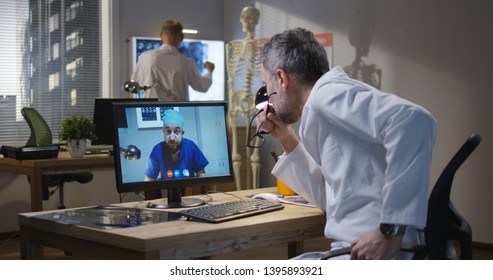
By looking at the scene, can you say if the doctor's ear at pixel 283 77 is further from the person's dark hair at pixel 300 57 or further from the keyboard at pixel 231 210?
the keyboard at pixel 231 210

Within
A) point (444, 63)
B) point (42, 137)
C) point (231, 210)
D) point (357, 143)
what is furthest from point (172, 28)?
point (357, 143)

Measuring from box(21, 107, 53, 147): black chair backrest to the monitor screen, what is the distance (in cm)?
181

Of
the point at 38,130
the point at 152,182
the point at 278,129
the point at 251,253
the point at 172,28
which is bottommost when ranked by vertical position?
the point at 251,253

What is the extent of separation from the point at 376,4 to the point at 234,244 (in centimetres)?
456

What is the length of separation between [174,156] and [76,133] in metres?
2.35

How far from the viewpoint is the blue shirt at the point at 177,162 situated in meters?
3.00

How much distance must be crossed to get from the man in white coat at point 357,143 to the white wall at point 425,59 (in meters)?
3.61

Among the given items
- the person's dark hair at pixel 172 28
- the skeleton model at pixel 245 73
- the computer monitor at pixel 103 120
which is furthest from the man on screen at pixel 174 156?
the skeleton model at pixel 245 73

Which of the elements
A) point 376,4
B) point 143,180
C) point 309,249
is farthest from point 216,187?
point 143,180

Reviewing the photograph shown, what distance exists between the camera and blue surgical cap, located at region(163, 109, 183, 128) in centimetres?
305

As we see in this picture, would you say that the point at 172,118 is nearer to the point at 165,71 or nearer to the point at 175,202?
the point at 175,202

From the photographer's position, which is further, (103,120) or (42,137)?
(42,137)

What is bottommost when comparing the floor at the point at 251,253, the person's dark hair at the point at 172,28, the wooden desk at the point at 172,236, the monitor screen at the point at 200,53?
the floor at the point at 251,253

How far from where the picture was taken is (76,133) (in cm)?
522
